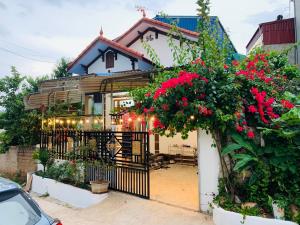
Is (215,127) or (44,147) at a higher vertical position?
(215,127)

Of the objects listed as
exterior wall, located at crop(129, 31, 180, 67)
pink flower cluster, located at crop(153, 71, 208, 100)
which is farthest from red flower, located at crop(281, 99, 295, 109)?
exterior wall, located at crop(129, 31, 180, 67)

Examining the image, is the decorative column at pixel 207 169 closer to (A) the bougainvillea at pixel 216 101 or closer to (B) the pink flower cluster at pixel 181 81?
(A) the bougainvillea at pixel 216 101

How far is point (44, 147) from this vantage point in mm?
10570

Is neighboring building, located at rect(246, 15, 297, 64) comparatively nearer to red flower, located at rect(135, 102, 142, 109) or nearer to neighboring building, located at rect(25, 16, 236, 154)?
neighboring building, located at rect(25, 16, 236, 154)

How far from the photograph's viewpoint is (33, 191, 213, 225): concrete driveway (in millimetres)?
5621

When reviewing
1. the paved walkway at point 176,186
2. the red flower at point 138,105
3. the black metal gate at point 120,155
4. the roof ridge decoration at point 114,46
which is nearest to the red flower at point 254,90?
the red flower at point 138,105

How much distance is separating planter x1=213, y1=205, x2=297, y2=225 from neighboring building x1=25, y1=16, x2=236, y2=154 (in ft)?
19.8

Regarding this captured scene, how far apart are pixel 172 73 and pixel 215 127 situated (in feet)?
6.12

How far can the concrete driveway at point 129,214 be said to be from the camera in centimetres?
562

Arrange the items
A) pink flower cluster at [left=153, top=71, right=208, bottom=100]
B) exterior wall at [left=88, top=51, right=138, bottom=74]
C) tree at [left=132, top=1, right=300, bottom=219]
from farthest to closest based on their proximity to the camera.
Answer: exterior wall at [left=88, top=51, right=138, bottom=74], pink flower cluster at [left=153, top=71, right=208, bottom=100], tree at [left=132, top=1, right=300, bottom=219]

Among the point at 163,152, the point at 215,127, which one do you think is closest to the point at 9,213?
the point at 215,127

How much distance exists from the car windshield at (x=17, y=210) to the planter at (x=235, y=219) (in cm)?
371

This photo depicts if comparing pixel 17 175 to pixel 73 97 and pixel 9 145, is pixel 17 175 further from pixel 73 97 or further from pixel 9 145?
pixel 73 97

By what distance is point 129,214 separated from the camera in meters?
6.14
